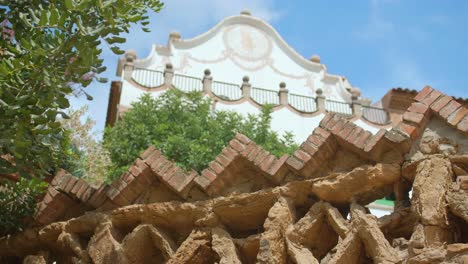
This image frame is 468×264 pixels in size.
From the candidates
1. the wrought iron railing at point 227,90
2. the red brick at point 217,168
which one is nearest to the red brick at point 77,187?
the red brick at point 217,168

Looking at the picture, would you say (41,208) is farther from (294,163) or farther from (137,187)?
(294,163)

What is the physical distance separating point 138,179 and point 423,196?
7.17ft

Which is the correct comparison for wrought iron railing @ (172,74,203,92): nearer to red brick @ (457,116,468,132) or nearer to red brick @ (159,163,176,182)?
red brick @ (159,163,176,182)

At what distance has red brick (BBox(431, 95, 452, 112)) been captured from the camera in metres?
3.80

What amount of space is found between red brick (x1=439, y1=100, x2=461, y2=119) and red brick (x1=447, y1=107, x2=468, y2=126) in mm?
23

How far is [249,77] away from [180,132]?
7662 millimetres

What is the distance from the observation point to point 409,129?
3797 mm

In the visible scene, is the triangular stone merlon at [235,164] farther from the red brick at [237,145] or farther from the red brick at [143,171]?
the red brick at [143,171]

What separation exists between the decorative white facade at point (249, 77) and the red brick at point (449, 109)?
45.4 feet

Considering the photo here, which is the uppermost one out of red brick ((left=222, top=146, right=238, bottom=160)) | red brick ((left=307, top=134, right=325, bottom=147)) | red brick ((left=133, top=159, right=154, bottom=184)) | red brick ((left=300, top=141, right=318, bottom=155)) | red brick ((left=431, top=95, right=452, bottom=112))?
red brick ((left=431, top=95, right=452, bottom=112))

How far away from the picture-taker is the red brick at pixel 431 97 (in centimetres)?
386

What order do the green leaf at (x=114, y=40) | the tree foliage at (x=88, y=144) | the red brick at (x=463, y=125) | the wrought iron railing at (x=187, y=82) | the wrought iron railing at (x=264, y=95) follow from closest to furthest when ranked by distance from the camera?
the red brick at (x=463, y=125) → the green leaf at (x=114, y=40) → the tree foliage at (x=88, y=144) → the wrought iron railing at (x=187, y=82) → the wrought iron railing at (x=264, y=95)

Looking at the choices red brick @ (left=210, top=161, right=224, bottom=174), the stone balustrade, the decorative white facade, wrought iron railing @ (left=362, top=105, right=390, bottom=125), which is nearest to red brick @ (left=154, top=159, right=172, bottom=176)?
red brick @ (left=210, top=161, right=224, bottom=174)

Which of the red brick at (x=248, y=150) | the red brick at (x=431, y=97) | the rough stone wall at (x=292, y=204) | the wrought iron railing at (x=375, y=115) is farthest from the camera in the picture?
the wrought iron railing at (x=375, y=115)
